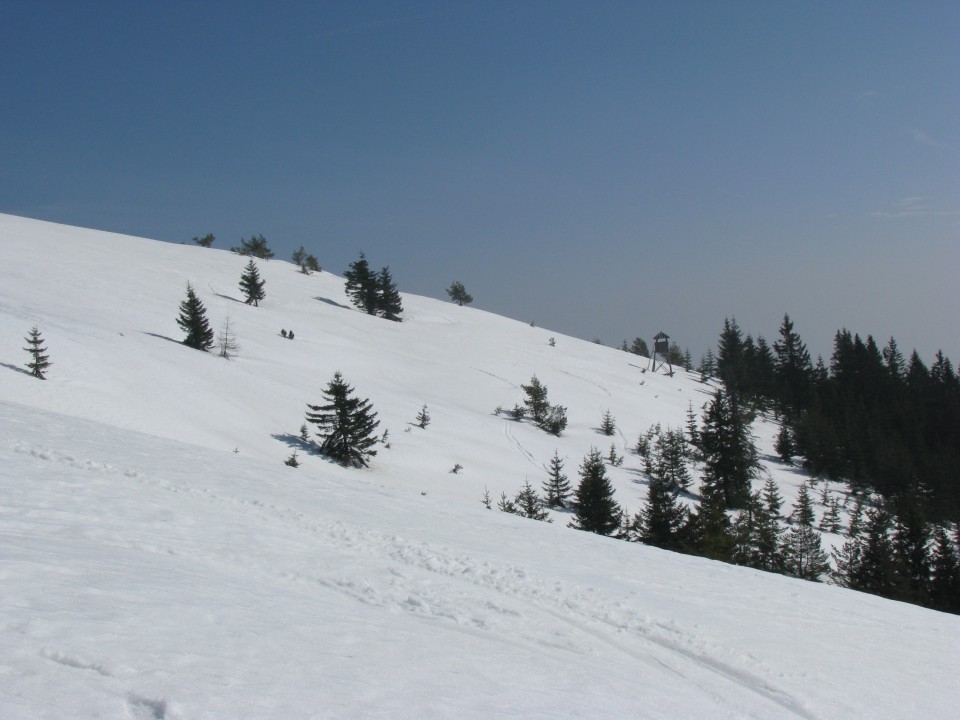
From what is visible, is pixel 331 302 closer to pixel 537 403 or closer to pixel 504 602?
pixel 537 403

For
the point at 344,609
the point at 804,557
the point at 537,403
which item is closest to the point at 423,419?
the point at 537,403

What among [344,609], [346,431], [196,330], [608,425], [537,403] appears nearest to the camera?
[344,609]

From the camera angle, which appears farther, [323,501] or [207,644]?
[323,501]

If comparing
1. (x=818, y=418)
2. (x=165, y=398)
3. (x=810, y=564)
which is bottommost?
(x=810, y=564)

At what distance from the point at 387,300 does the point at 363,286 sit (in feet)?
9.95

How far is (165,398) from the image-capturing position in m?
26.0

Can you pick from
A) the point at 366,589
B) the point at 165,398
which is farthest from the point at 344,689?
the point at 165,398

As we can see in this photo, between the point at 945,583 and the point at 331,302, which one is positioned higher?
the point at 331,302

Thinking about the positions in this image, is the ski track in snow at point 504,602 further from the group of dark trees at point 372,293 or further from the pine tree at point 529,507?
the group of dark trees at point 372,293

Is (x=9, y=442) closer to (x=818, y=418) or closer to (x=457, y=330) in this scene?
(x=457, y=330)

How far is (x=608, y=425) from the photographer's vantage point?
4769 centimetres

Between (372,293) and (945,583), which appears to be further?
(372,293)

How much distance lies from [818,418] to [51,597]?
7462 cm

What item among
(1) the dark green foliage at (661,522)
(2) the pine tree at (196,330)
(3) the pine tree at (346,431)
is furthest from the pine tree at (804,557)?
(2) the pine tree at (196,330)
